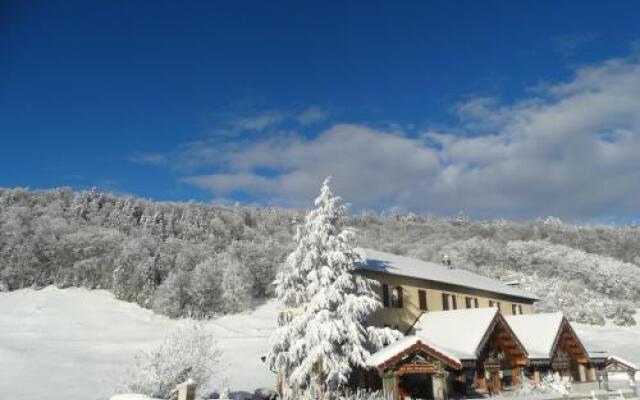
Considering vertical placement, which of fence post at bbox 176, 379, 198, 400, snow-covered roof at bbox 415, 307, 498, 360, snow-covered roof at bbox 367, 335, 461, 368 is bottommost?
fence post at bbox 176, 379, 198, 400

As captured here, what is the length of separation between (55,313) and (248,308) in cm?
2314

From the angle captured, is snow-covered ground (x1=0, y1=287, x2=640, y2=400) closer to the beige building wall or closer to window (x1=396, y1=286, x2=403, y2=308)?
the beige building wall

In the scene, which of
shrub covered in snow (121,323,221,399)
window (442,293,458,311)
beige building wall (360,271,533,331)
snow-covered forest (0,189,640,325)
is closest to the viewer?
shrub covered in snow (121,323,221,399)

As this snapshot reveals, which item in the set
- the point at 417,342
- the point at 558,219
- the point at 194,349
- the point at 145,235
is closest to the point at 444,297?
the point at 417,342

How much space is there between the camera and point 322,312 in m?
26.2

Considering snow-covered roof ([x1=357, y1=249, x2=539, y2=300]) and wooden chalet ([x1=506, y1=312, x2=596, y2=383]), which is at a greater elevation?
snow-covered roof ([x1=357, y1=249, x2=539, y2=300])

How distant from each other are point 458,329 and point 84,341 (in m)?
41.9

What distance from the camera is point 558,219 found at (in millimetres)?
167500

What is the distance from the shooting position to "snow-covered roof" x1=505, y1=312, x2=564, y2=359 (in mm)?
33469

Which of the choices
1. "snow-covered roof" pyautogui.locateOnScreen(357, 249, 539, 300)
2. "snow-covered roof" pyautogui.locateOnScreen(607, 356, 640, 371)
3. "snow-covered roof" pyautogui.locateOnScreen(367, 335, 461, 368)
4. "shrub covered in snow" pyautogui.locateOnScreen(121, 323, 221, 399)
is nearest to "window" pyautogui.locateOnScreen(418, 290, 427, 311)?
"snow-covered roof" pyautogui.locateOnScreen(357, 249, 539, 300)

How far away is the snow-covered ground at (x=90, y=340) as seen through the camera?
140 ft

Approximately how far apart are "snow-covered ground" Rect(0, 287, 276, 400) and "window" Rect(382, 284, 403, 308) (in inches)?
436

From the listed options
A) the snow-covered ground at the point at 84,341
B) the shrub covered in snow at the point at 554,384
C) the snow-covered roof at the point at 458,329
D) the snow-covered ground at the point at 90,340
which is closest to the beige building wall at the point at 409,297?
the snow-covered roof at the point at 458,329

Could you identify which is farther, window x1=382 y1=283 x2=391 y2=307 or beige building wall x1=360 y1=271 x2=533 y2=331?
window x1=382 y1=283 x2=391 y2=307
